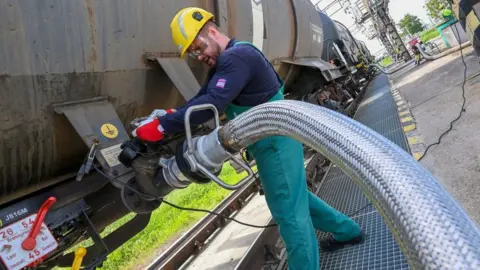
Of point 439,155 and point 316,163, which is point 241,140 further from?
point 316,163

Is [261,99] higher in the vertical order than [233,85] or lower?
lower

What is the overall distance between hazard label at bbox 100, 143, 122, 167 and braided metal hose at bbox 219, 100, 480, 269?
1111 mm

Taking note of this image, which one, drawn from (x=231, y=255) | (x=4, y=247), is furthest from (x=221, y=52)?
(x=231, y=255)

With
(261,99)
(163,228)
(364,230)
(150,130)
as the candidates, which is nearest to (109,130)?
(150,130)

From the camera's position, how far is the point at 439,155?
4023mm

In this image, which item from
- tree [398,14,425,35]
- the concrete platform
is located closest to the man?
the concrete platform

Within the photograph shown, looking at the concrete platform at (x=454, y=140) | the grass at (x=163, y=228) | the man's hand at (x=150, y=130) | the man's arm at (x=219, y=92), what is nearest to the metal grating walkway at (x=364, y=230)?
the concrete platform at (x=454, y=140)

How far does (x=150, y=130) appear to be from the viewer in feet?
7.18

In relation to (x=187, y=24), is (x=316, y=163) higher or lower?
lower

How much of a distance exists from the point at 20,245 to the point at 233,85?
136cm

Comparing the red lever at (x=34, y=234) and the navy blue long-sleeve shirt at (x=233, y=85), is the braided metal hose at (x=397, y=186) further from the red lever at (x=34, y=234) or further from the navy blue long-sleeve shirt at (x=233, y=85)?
the red lever at (x=34, y=234)

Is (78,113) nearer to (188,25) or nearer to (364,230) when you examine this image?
(188,25)

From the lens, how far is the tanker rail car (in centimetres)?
194

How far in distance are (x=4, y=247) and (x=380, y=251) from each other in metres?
2.33
